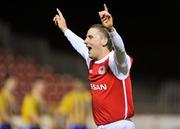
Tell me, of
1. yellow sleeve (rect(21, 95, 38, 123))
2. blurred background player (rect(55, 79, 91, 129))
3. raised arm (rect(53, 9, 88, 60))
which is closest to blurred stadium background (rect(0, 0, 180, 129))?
blurred background player (rect(55, 79, 91, 129))

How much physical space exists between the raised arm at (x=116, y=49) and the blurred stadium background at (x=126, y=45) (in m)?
12.4

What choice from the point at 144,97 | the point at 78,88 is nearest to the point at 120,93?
the point at 78,88

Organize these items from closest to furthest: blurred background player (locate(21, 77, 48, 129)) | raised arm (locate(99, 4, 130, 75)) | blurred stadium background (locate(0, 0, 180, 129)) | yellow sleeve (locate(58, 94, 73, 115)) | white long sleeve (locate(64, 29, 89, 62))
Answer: raised arm (locate(99, 4, 130, 75)) < white long sleeve (locate(64, 29, 89, 62)) < blurred background player (locate(21, 77, 48, 129)) < yellow sleeve (locate(58, 94, 73, 115)) < blurred stadium background (locate(0, 0, 180, 129))

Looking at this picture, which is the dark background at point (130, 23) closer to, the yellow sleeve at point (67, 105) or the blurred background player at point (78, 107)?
the yellow sleeve at point (67, 105)

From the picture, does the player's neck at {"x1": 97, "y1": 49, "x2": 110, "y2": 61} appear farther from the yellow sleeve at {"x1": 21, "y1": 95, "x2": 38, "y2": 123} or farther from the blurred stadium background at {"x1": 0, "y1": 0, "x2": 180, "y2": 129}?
the blurred stadium background at {"x1": 0, "y1": 0, "x2": 180, "y2": 129}

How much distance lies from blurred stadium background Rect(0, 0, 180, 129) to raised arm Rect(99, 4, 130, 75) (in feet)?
40.5

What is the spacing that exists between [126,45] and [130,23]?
102cm

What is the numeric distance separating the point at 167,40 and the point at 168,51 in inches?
21.5

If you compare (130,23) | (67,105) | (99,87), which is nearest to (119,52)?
(99,87)

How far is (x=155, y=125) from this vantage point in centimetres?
1995

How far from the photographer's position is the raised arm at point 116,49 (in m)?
6.38

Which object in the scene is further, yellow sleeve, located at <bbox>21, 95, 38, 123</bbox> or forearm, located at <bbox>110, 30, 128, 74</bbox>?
yellow sleeve, located at <bbox>21, 95, 38, 123</bbox>

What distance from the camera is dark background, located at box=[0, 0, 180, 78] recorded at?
891 inches

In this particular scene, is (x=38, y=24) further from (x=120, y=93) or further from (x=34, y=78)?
(x=120, y=93)
